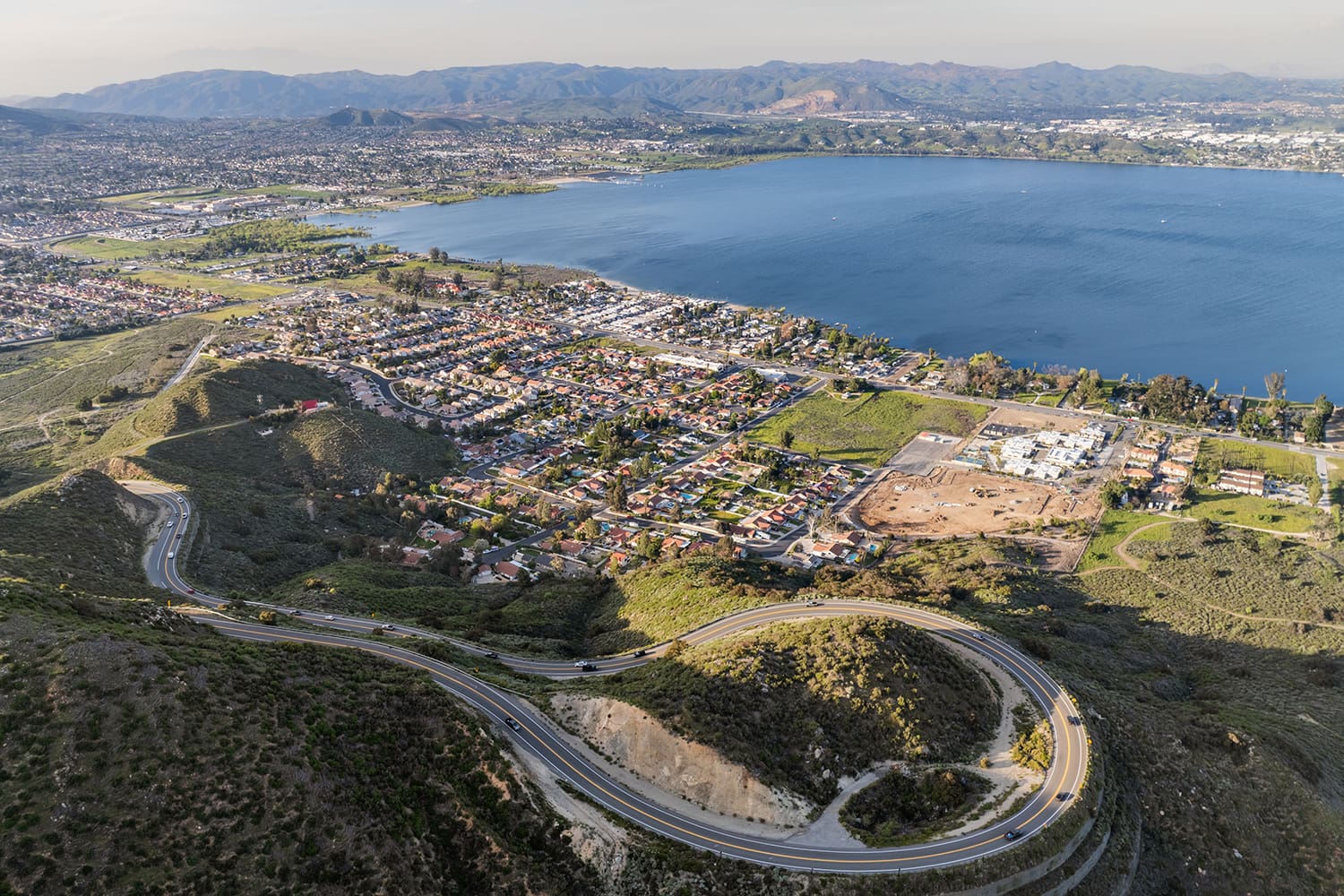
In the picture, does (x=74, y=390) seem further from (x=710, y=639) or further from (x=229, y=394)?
(x=710, y=639)

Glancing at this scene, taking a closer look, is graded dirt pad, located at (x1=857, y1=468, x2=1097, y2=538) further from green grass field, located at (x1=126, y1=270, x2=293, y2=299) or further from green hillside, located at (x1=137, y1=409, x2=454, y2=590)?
green grass field, located at (x1=126, y1=270, x2=293, y2=299)

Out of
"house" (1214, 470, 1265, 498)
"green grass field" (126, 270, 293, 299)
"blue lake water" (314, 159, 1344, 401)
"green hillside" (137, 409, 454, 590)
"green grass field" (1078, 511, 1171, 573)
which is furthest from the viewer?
"green grass field" (126, 270, 293, 299)

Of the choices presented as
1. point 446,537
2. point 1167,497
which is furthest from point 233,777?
point 1167,497

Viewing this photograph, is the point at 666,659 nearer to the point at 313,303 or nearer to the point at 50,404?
the point at 50,404

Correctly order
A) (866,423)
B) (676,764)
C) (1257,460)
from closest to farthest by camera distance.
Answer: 1. (676,764)
2. (1257,460)
3. (866,423)

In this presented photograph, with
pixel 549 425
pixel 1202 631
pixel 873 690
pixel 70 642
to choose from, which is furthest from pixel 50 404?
pixel 1202 631

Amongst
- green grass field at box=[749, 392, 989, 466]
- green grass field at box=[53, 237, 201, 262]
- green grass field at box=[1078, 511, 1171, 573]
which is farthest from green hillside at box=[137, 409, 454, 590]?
green grass field at box=[53, 237, 201, 262]
